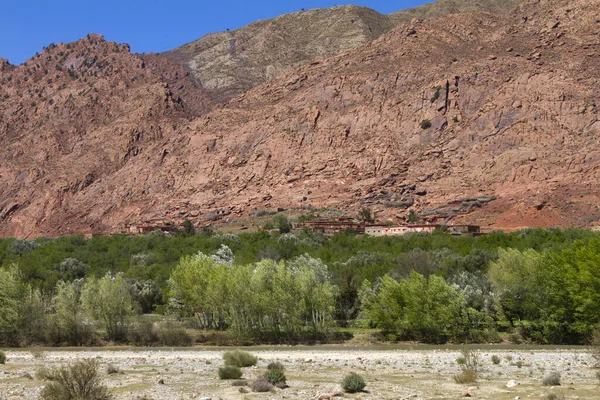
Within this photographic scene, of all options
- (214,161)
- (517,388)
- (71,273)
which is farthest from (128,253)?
(517,388)

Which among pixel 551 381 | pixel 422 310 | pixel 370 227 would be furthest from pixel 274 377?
pixel 370 227

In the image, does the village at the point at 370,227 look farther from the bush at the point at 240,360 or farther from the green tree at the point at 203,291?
the bush at the point at 240,360

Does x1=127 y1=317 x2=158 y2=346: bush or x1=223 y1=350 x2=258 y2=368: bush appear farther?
x1=127 y1=317 x2=158 y2=346: bush

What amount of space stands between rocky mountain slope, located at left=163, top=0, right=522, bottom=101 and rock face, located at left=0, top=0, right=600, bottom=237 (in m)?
34.3

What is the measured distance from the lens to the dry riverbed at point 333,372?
70.0 feet

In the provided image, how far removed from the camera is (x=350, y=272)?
5819cm

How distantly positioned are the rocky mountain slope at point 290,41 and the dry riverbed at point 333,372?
419 ft

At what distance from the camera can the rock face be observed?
90.8 meters

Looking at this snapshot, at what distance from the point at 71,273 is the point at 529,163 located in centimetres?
5334

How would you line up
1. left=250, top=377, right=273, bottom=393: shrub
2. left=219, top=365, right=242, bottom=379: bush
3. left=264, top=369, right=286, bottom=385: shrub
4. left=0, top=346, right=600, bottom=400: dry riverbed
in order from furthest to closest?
left=219, top=365, right=242, bottom=379: bush → left=264, top=369, right=286, bottom=385: shrub → left=250, top=377, right=273, bottom=393: shrub → left=0, top=346, right=600, bottom=400: dry riverbed

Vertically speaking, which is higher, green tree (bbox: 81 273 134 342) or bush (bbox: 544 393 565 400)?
green tree (bbox: 81 273 134 342)

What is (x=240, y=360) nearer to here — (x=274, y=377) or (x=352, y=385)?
(x=274, y=377)

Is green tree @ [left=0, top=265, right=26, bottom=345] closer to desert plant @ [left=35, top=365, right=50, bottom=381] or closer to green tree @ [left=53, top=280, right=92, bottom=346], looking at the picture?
green tree @ [left=53, top=280, right=92, bottom=346]

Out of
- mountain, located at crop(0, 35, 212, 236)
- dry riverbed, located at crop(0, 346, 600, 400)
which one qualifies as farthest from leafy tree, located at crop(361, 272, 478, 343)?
mountain, located at crop(0, 35, 212, 236)
